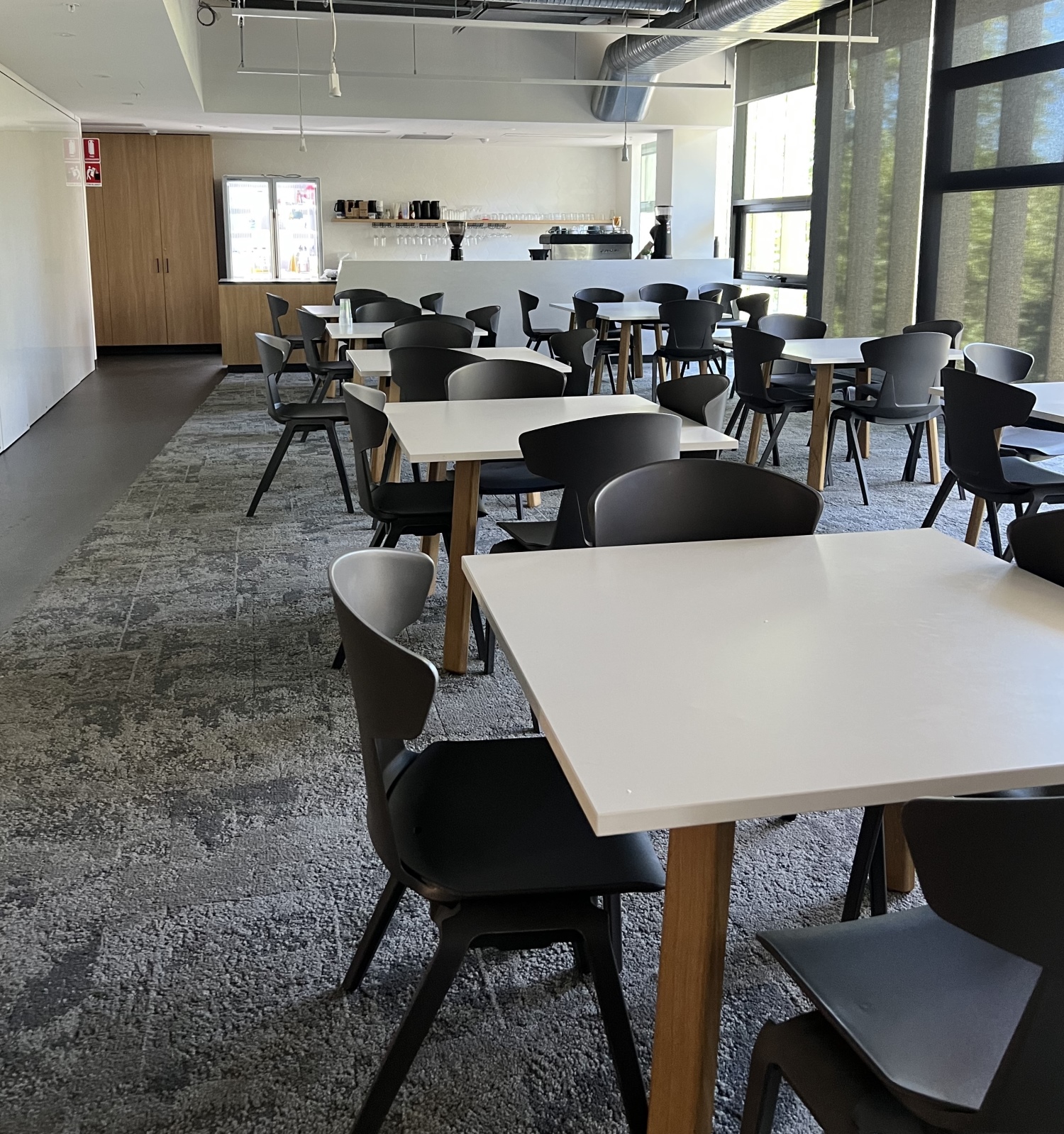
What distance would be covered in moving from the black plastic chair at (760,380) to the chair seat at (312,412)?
2.13 m

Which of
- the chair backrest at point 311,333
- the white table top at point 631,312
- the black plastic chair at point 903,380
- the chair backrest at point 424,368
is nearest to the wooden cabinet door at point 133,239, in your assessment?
the white table top at point 631,312

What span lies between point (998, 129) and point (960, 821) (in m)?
8.00

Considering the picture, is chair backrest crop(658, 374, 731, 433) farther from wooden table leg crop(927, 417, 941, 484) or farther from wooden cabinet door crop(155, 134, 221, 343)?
wooden cabinet door crop(155, 134, 221, 343)

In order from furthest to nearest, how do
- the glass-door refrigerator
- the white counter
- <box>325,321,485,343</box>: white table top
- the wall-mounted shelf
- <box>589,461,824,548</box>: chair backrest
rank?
the wall-mounted shelf
the glass-door refrigerator
the white counter
<box>325,321,485,343</box>: white table top
<box>589,461,824,548</box>: chair backrest

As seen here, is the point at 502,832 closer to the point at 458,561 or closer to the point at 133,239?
the point at 458,561

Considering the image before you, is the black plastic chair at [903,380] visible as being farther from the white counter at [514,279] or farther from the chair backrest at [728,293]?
the white counter at [514,279]

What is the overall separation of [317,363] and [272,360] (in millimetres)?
2006

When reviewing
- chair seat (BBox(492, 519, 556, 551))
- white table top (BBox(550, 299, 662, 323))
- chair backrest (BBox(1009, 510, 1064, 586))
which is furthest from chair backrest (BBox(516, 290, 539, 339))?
chair backrest (BBox(1009, 510, 1064, 586))

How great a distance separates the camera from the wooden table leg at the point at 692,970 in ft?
4.34

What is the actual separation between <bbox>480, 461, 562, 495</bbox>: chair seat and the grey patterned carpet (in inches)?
20.5

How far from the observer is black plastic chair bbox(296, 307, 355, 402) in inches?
278

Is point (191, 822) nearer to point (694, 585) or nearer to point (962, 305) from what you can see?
point (694, 585)

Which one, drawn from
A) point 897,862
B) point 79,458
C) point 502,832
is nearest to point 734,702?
point 502,832

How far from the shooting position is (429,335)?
6.00 m
